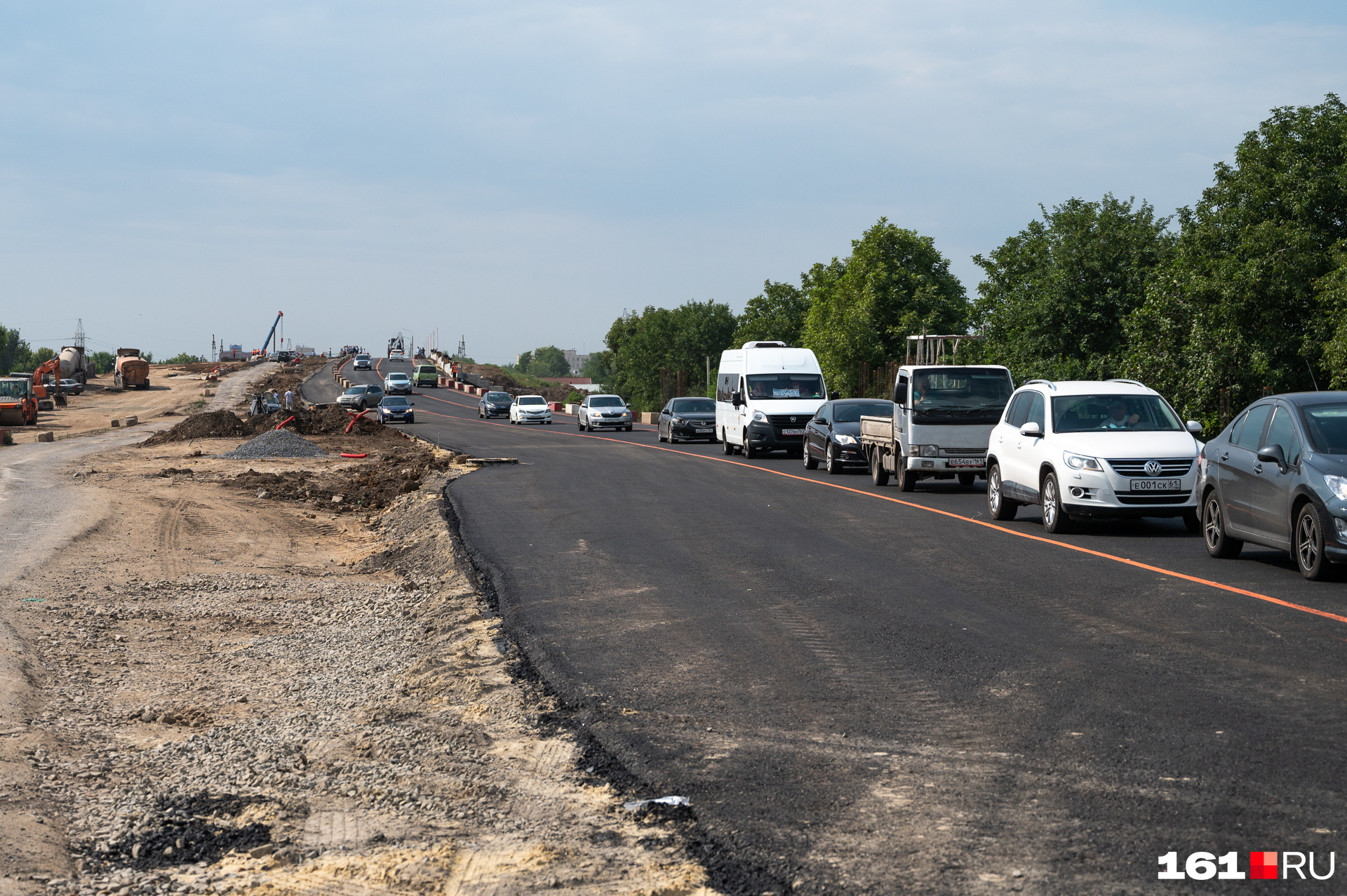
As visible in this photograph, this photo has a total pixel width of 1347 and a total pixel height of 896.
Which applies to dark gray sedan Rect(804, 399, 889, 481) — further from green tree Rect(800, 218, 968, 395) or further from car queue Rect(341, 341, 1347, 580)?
green tree Rect(800, 218, 968, 395)

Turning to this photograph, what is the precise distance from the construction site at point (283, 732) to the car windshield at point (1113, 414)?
7.90 meters

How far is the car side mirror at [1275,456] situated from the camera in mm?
10734

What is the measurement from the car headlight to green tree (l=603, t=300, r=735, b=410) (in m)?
128

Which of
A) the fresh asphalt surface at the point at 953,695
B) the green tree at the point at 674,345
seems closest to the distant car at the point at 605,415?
the fresh asphalt surface at the point at 953,695

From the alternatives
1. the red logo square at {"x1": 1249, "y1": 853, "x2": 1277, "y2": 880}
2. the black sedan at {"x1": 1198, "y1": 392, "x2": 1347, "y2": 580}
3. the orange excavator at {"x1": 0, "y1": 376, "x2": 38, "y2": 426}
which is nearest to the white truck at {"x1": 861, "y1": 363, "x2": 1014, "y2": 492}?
the black sedan at {"x1": 1198, "y1": 392, "x2": 1347, "y2": 580}

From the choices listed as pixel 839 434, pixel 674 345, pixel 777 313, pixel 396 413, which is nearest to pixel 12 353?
pixel 674 345

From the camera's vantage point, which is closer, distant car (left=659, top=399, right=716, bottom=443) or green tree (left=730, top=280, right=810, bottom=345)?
distant car (left=659, top=399, right=716, bottom=443)

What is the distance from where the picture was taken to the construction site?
4664 millimetres

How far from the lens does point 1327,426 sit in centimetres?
1073

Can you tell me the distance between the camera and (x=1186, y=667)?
24.1 ft

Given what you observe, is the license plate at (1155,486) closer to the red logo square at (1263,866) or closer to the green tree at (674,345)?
the red logo square at (1263,866)

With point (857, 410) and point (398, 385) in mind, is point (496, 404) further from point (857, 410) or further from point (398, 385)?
point (857, 410)

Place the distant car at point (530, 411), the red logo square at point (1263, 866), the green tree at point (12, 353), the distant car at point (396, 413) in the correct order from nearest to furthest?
the red logo square at point (1263, 866) → the distant car at point (396, 413) → the distant car at point (530, 411) → the green tree at point (12, 353)

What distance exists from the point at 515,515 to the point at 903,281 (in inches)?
2189
